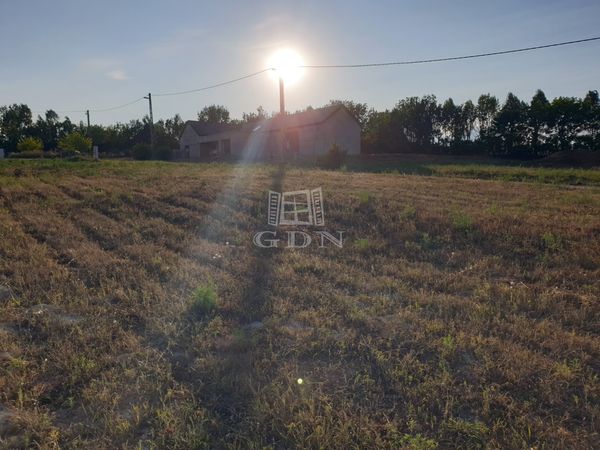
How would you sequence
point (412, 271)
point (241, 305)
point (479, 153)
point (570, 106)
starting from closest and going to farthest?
point (241, 305) → point (412, 271) → point (570, 106) → point (479, 153)

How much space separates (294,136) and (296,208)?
94.2ft

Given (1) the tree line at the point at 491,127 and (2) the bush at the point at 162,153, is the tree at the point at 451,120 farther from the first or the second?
(2) the bush at the point at 162,153

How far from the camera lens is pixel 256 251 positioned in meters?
6.24

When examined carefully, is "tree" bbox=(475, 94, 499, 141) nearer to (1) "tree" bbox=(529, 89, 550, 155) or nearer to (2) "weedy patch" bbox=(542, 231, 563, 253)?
(1) "tree" bbox=(529, 89, 550, 155)

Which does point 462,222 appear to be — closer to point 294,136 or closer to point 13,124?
point 294,136

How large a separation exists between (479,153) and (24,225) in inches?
1764

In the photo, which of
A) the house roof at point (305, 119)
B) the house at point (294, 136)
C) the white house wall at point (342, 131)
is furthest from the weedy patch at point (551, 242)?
the house roof at point (305, 119)

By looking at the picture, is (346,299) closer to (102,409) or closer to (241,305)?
(241,305)

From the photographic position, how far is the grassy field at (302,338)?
2.45 m

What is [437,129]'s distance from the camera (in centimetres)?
5116

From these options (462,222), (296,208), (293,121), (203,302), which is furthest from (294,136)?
(203,302)

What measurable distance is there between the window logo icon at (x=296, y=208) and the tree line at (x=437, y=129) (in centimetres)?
3304

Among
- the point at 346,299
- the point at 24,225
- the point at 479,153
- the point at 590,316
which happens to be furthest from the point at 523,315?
the point at 479,153

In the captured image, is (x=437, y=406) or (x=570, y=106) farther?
(x=570, y=106)
